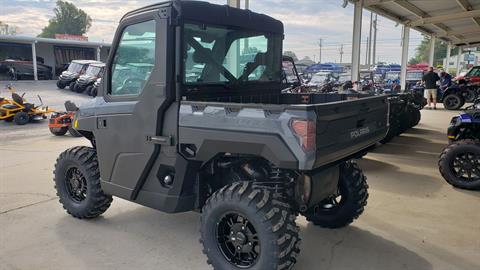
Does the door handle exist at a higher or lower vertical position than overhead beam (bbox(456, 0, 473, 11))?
lower

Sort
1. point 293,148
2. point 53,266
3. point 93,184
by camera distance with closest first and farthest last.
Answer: point 293,148, point 53,266, point 93,184

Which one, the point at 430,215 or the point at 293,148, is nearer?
the point at 293,148

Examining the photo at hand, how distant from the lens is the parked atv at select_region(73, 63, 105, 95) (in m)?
20.5

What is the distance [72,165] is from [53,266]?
1281mm

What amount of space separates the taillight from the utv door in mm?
1169

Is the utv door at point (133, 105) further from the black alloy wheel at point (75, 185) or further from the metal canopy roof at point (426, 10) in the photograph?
the metal canopy roof at point (426, 10)

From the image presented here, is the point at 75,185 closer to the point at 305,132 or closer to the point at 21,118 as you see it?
the point at 305,132

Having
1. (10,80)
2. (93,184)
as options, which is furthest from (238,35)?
(10,80)

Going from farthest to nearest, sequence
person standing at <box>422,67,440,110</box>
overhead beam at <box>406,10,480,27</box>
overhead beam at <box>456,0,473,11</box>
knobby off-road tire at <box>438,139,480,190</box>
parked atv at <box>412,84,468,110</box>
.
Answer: parked atv at <box>412,84,468,110</box> → person standing at <box>422,67,440,110</box> → overhead beam at <box>406,10,480,27</box> → overhead beam at <box>456,0,473,11</box> → knobby off-road tire at <box>438,139,480,190</box>

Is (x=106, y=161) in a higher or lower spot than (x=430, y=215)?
higher

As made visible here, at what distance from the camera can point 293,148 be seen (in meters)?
2.74

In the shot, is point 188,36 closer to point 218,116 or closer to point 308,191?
point 218,116

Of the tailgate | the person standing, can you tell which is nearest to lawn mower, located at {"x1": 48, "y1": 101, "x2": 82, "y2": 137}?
the tailgate

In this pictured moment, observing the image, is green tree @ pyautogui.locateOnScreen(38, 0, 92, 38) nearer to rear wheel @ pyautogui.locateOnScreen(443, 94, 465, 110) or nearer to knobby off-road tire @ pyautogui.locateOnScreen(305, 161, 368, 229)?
rear wheel @ pyautogui.locateOnScreen(443, 94, 465, 110)
